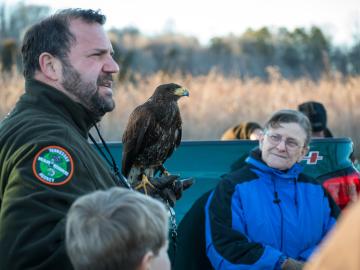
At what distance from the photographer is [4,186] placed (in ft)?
7.71

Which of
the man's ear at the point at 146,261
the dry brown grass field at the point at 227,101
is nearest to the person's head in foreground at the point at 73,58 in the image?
the man's ear at the point at 146,261

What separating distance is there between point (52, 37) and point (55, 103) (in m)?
0.31

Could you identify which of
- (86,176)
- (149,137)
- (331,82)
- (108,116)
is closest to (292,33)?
(331,82)

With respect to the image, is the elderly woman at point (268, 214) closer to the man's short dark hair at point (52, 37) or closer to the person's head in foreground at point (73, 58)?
the person's head in foreground at point (73, 58)

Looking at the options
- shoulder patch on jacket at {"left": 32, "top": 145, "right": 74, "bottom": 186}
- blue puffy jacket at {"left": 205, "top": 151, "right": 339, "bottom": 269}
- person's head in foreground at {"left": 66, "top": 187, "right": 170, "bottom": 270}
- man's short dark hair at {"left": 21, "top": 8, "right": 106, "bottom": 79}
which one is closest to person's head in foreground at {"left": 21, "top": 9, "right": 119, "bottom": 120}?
man's short dark hair at {"left": 21, "top": 8, "right": 106, "bottom": 79}

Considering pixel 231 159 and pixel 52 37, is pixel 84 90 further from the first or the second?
pixel 231 159

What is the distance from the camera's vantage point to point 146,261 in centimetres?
184

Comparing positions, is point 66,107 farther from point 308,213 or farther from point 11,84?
point 11,84

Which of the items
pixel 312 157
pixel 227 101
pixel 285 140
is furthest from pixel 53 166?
pixel 227 101

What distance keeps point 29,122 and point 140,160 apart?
2247 millimetres

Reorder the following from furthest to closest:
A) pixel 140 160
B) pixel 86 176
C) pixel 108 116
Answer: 1. pixel 108 116
2. pixel 140 160
3. pixel 86 176

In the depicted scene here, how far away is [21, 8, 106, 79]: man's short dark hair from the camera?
265 cm

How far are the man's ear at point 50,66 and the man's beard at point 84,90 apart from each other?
0.03m

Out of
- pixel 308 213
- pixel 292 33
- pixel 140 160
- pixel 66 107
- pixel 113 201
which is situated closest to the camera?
pixel 113 201
